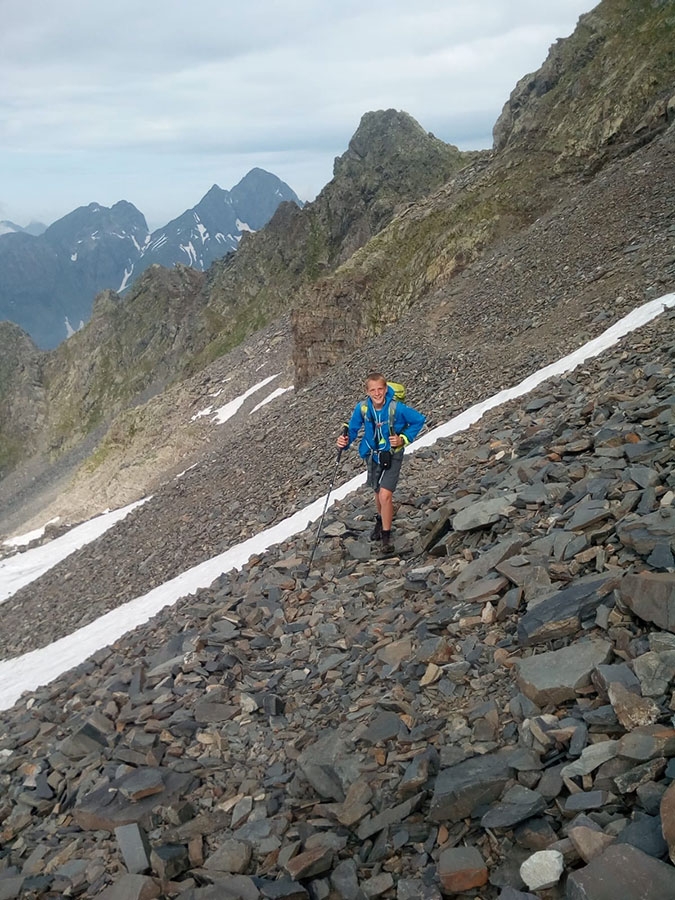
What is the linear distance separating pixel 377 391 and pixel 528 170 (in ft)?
95.1

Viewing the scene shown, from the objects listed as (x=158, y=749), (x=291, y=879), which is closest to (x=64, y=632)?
(x=158, y=749)

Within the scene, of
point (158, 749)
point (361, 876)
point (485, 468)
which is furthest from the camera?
point (485, 468)

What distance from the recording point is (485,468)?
34.9 feet

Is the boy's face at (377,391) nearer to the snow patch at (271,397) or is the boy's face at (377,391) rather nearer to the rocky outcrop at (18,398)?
the snow patch at (271,397)

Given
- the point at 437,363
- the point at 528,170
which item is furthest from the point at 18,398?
the point at 437,363

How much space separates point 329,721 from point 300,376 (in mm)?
29503

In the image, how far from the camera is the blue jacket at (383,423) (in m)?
9.56

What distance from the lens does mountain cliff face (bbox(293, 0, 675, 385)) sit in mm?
30656

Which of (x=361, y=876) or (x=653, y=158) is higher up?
(x=653, y=158)

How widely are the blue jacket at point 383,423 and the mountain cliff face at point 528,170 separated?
23148 mm

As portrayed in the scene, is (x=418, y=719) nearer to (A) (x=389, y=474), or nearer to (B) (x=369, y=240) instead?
(A) (x=389, y=474)

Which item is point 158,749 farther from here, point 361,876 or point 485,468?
point 485,468

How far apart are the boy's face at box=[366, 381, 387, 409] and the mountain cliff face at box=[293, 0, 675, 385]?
23273mm

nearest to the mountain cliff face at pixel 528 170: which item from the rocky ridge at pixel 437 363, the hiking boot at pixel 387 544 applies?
the rocky ridge at pixel 437 363
